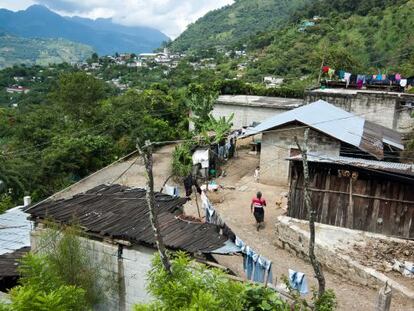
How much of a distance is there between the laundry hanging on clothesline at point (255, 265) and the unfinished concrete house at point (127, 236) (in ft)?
1.42

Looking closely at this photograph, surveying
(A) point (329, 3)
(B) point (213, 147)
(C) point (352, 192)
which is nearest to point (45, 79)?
(A) point (329, 3)

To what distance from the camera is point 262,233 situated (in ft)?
44.3

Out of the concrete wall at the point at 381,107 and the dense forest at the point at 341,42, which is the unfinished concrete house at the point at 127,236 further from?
the dense forest at the point at 341,42

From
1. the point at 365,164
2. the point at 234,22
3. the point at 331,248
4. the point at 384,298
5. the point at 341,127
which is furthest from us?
the point at 234,22

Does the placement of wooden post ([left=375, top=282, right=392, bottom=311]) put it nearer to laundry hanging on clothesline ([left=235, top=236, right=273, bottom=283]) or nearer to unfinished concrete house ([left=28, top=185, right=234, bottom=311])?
laundry hanging on clothesline ([left=235, top=236, right=273, bottom=283])

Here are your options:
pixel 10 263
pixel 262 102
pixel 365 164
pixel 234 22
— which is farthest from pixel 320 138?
pixel 234 22

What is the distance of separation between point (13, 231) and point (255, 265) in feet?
28.0

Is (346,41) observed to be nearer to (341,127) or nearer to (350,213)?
(341,127)

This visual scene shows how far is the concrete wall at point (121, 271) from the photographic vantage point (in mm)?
9047

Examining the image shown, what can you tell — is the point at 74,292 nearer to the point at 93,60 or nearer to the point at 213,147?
the point at 213,147

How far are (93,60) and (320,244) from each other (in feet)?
326

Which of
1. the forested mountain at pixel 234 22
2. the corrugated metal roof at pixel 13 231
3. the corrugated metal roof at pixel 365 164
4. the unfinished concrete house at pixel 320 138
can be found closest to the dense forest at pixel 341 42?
the unfinished concrete house at pixel 320 138

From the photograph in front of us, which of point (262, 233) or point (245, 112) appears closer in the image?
point (262, 233)

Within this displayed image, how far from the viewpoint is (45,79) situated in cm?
7331
